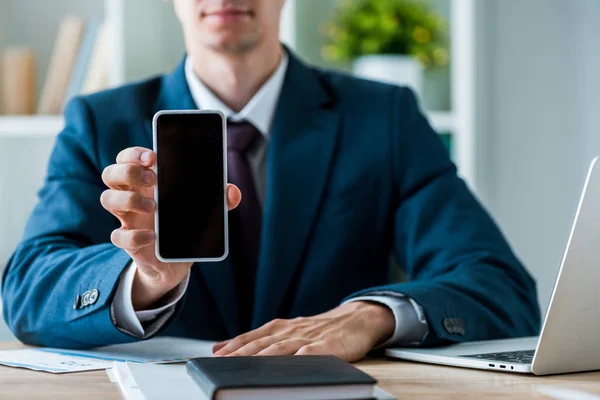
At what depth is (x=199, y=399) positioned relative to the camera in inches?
33.3

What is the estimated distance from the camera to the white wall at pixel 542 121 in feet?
9.71

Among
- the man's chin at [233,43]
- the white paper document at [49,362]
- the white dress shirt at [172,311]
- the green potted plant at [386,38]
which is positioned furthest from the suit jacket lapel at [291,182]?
the green potted plant at [386,38]

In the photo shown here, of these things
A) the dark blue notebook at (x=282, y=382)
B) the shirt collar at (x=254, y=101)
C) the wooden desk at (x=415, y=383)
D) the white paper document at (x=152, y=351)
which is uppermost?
the shirt collar at (x=254, y=101)

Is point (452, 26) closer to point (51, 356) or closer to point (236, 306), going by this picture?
point (236, 306)

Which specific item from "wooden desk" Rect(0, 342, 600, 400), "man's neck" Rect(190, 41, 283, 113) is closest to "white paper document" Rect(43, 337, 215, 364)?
"wooden desk" Rect(0, 342, 600, 400)

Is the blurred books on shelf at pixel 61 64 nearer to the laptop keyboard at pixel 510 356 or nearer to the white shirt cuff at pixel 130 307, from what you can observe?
the white shirt cuff at pixel 130 307

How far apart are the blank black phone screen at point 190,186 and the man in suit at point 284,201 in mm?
298

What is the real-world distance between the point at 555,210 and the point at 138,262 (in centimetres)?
215

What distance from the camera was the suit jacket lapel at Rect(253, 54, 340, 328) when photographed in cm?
165

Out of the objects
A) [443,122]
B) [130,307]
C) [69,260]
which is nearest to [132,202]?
[130,307]

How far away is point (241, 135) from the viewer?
67.9 inches

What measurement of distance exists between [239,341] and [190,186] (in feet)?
0.68

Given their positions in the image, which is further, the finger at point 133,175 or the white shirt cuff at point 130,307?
the white shirt cuff at point 130,307

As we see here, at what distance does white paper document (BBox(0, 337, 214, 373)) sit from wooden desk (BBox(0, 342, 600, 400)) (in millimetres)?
34
